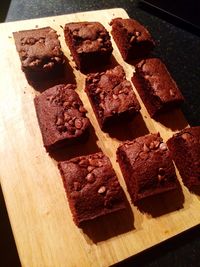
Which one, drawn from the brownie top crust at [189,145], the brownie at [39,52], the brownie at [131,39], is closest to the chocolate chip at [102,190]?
the brownie top crust at [189,145]

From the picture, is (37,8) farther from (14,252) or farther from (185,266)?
(185,266)

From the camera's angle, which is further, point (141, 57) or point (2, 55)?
point (141, 57)

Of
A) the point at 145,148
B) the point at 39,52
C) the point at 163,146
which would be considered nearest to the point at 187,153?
the point at 163,146

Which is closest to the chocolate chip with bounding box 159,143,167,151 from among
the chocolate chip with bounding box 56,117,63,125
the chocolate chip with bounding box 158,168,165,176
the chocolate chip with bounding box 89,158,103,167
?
the chocolate chip with bounding box 158,168,165,176

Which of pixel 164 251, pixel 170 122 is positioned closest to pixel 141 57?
pixel 170 122

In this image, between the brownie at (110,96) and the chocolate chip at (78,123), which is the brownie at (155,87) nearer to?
the brownie at (110,96)

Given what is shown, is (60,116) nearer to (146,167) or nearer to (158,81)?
(146,167)
